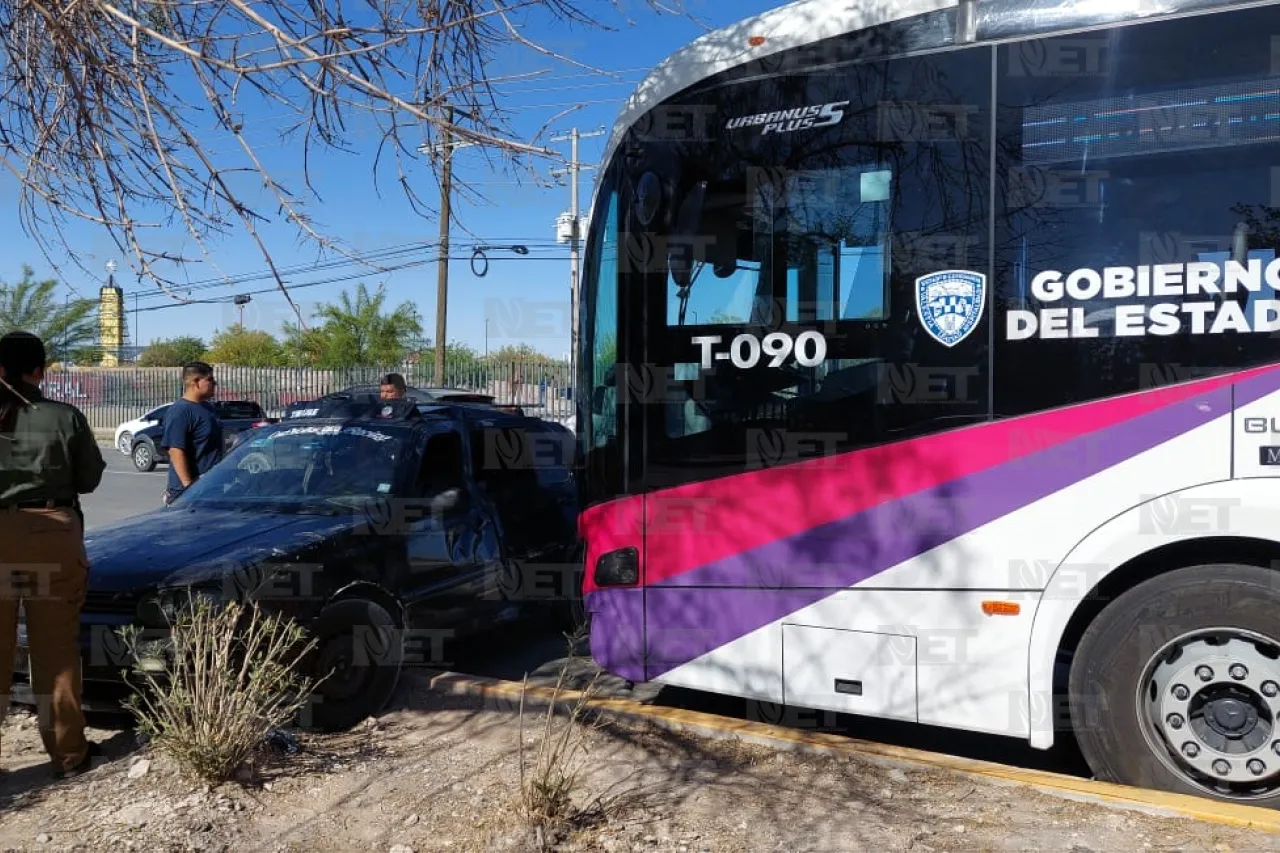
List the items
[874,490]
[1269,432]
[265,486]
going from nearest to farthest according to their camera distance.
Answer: [1269,432] → [874,490] → [265,486]

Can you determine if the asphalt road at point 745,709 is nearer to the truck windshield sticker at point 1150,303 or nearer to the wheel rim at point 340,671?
the wheel rim at point 340,671

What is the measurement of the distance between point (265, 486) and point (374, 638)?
1.48 metres

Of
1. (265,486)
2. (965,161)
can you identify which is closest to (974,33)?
(965,161)

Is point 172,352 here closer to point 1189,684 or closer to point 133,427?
point 133,427

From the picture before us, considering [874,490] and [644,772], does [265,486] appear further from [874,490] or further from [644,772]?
[874,490]

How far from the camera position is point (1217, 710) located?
3996 mm

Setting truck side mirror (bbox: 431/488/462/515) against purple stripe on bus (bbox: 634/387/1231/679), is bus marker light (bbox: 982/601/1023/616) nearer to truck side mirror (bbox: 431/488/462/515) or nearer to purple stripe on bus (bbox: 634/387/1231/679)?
purple stripe on bus (bbox: 634/387/1231/679)

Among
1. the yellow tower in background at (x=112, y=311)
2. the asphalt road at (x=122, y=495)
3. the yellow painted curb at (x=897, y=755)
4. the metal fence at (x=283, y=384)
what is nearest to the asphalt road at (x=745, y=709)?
the yellow painted curb at (x=897, y=755)

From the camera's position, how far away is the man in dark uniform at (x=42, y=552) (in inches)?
176

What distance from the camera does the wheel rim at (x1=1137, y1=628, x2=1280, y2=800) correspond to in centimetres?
393

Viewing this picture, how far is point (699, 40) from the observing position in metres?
5.05

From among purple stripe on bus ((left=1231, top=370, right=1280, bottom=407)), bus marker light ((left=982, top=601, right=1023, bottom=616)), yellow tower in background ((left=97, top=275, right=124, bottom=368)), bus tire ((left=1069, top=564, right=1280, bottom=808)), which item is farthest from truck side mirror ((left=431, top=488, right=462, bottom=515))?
purple stripe on bus ((left=1231, top=370, right=1280, bottom=407))

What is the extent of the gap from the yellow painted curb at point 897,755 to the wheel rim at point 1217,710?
132 millimetres

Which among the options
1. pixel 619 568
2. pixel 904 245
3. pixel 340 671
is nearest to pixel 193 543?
pixel 340 671
